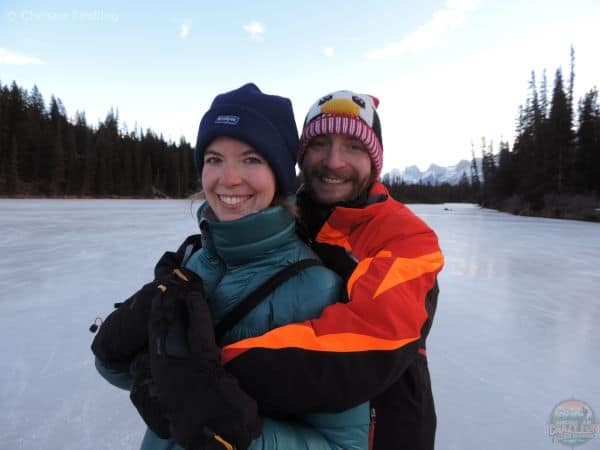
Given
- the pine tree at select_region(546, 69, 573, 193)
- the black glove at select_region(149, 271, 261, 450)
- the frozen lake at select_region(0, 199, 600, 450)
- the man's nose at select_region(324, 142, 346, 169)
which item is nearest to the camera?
the black glove at select_region(149, 271, 261, 450)

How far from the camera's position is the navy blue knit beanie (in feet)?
3.09

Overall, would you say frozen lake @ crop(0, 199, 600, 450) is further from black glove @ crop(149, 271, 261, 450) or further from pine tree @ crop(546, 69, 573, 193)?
pine tree @ crop(546, 69, 573, 193)

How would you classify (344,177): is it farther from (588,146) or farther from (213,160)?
(588,146)

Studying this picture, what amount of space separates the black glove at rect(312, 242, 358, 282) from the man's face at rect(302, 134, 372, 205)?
0.28m

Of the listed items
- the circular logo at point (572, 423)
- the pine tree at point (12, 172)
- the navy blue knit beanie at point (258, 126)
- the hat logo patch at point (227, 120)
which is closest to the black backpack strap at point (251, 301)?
the navy blue knit beanie at point (258, 126)

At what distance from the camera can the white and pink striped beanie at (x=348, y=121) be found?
4.58 feet

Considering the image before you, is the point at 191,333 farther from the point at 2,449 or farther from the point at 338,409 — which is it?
the point at 2,449

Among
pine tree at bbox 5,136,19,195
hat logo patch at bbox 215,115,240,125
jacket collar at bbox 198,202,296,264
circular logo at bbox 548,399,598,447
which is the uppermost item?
pine tree at bbox 5,136,19,195

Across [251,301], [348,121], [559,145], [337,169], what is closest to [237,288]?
[251,301]

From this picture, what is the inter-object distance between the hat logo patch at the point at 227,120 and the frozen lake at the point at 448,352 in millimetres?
1474

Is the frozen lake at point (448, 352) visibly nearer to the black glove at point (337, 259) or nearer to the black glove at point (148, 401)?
the black glove at point (148, 401)

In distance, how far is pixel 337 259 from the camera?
1097 mm

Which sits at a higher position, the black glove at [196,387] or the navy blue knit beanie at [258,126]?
the navy blue knit beanie at [258,126]

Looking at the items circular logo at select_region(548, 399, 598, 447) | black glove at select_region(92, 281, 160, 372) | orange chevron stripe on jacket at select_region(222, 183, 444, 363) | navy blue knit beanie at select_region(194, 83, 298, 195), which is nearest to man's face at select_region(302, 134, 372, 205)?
orange chevron stripe on jacket at select_region(222, 183, 444, 363)
